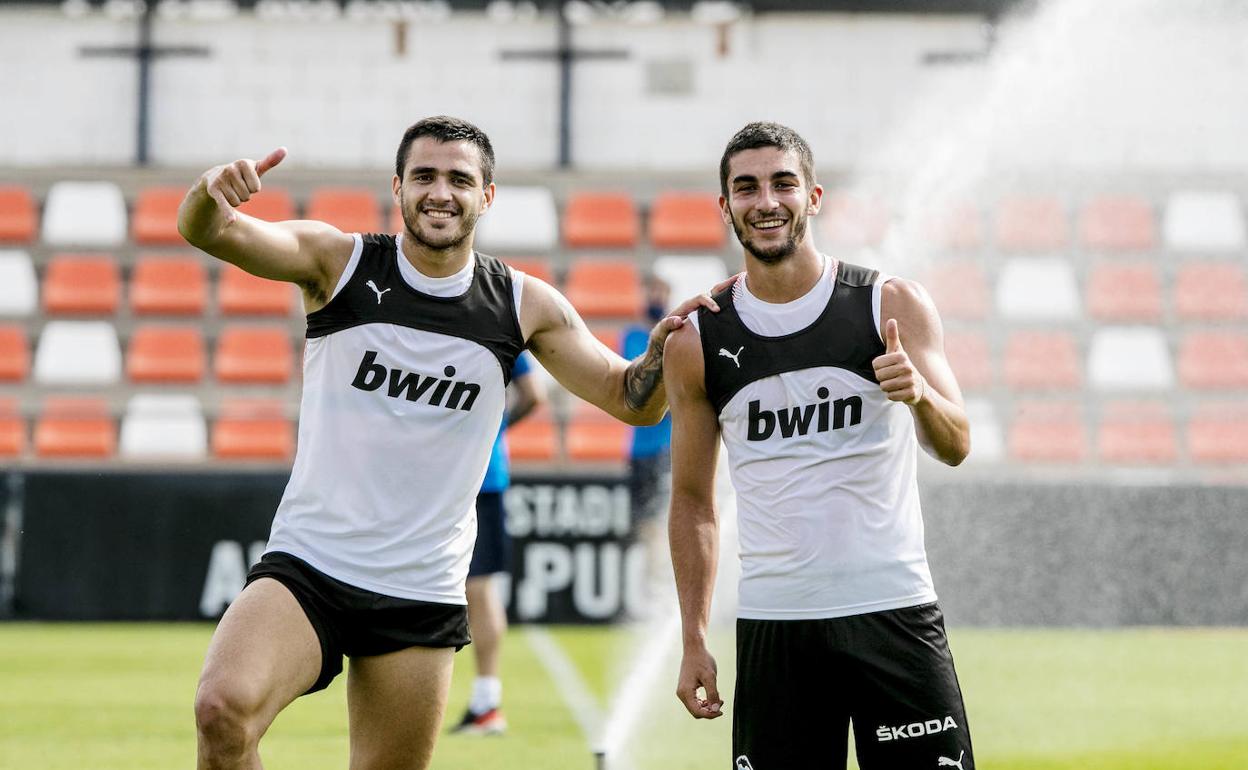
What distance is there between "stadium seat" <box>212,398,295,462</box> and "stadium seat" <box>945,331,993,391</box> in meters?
6.38

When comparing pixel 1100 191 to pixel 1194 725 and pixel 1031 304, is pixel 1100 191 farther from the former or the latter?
pixel 1194 725

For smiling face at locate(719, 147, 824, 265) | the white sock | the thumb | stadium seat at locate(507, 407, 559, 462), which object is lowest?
the white sock

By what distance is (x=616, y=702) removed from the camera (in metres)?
9.21

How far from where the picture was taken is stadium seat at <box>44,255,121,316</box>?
1639 cm

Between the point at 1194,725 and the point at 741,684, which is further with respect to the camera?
the point at 1194,725

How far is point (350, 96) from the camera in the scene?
1806 cm

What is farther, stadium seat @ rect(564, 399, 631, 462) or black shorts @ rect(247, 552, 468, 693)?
stadium seat @ rect(564, 399, 631, 462)

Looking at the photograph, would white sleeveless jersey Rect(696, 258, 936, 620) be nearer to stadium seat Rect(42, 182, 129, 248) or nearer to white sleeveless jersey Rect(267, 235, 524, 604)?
white sleeveless jersey Rect(267, 235, 524, 604)

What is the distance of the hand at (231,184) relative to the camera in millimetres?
4230

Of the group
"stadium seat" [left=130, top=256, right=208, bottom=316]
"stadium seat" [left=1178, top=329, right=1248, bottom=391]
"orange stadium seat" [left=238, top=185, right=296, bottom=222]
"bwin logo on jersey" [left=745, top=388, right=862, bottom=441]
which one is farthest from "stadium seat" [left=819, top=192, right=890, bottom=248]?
"bwin logo on jersey" [left=745, top=388, right=862, bottom=441]

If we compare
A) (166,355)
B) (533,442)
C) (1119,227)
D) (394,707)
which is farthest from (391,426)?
(1119,227)

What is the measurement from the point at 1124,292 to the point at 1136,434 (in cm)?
174

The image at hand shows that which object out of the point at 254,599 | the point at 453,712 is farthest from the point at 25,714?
the point at 254,599

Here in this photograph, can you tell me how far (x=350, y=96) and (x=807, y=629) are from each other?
14.9 m
